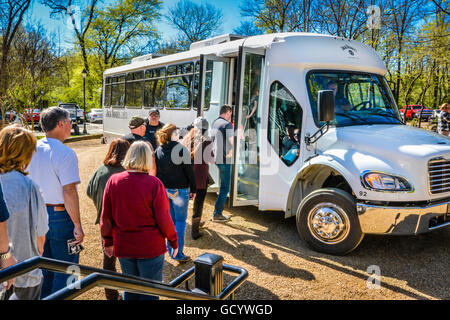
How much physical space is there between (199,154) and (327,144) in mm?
1912

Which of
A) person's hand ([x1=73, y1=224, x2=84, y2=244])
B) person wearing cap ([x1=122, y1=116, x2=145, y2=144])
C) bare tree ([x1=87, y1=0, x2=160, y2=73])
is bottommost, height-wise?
person's hand ([x1=73, y1=224, x2=84, y2=244])

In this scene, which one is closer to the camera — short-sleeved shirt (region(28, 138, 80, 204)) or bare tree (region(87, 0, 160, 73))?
short-sleeved shirt (region(28, 138, 80, 204))

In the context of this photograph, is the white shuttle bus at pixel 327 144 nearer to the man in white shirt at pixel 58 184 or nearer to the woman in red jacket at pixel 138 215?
the woman in red jacket at pixel 138 215

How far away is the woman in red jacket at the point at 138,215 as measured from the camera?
306 centimetres

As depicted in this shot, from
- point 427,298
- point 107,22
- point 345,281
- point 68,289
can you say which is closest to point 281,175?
point 345,281

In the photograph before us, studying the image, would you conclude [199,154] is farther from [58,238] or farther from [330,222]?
[58,238]

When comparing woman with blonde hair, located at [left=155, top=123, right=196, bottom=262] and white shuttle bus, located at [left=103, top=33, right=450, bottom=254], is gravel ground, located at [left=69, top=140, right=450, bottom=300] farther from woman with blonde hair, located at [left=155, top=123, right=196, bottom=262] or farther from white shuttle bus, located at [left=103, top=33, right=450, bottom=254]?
woman with blonde hair, located at [left=155, top=123, right=196, bottom=262]

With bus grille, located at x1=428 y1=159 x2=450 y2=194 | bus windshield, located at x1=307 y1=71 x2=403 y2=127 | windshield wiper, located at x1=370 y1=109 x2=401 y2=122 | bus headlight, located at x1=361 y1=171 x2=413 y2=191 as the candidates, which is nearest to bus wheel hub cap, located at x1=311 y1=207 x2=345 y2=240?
bus headlight, located at x1=361 y1=171 x2=413 y2=191

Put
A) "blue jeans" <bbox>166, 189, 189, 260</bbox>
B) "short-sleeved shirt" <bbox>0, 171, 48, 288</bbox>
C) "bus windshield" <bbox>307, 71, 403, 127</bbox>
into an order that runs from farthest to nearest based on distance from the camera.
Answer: "bus windshield" <bbox>307, 71, 403, 127</bbox>
"blue jeans" <bbox>166, 189, 189, 260</bbox>
"short-sleeved shirt" <bbox>0, 171, 48, 288</bbox>

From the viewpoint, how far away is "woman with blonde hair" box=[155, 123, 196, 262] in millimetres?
4844

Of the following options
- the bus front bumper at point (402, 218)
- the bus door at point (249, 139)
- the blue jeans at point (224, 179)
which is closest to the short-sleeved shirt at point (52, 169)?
the bus door at point (249, 139)

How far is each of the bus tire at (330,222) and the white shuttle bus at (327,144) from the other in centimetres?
1

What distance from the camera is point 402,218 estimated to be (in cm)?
479

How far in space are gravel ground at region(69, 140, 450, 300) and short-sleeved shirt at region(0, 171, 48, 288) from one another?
5.51ft
